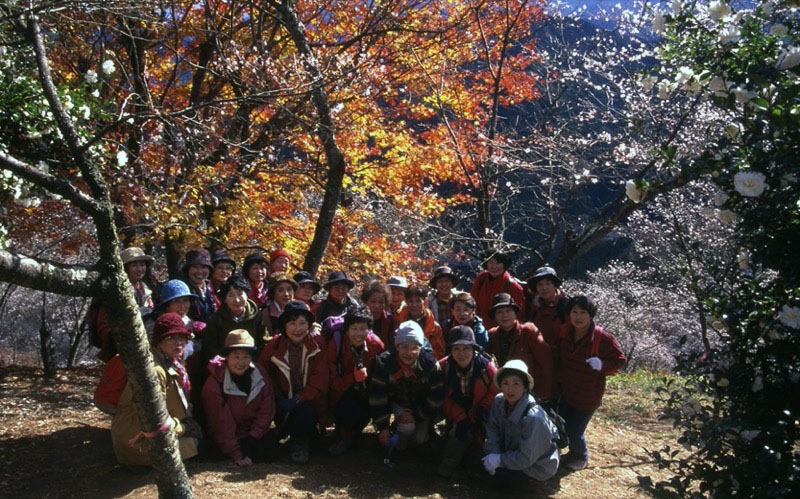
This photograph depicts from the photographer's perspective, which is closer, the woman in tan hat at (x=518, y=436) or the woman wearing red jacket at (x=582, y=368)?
the woman in tan hat at (x=518, y=436)

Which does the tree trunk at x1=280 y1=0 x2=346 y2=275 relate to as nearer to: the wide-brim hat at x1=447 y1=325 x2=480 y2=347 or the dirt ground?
the dirt ground

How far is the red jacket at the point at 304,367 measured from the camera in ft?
16.2

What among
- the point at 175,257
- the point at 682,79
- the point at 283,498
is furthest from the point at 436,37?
the point at 283,498

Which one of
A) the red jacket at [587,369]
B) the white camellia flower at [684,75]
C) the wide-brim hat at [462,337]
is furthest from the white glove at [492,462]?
the white camellia flower at [684,75]

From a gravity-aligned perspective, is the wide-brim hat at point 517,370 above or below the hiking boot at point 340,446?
above

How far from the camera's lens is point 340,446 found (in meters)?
4.94

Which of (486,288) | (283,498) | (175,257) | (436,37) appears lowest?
(283,498)

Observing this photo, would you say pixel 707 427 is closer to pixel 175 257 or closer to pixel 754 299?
pixel 754 299

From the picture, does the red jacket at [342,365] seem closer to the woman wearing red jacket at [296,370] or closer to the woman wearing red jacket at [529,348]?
the woman wearing red jacket at [296,370]

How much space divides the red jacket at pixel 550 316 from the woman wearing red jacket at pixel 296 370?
1999 mm

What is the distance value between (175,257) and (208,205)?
3.79 feet

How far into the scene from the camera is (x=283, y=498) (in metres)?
4.08

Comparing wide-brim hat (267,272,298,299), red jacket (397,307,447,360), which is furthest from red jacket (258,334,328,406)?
red jacket (397,307,447,360)

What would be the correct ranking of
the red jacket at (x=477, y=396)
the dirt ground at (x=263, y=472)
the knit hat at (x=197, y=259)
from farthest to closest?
the knit hat at (x=197, y=259) < the red jacket at (x=477, y=396) < the dirt ground at (x=263, y=472)
